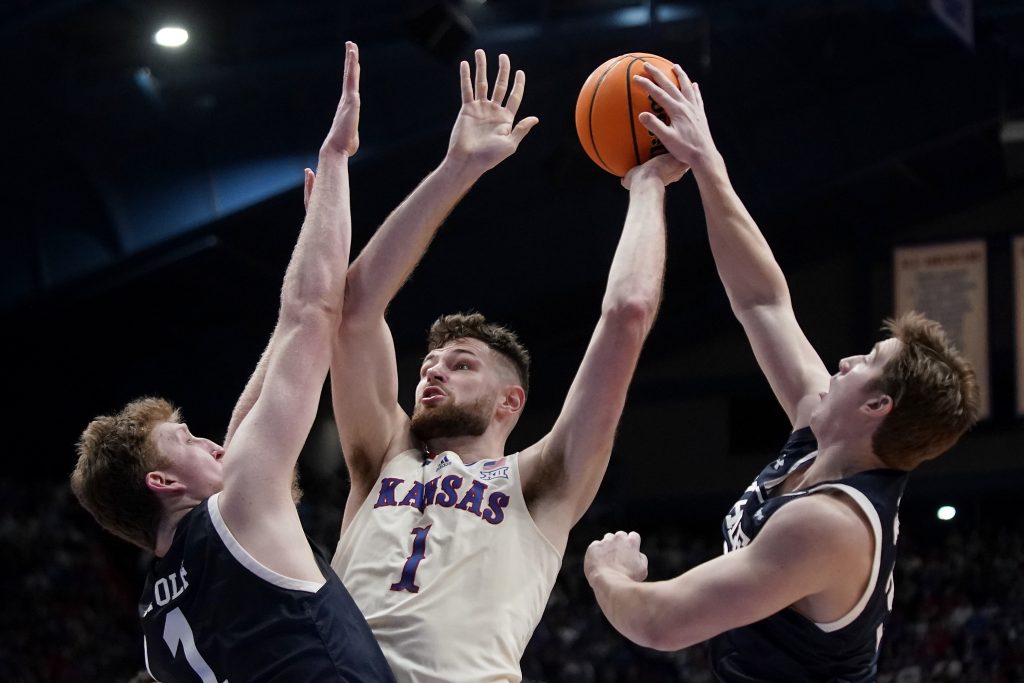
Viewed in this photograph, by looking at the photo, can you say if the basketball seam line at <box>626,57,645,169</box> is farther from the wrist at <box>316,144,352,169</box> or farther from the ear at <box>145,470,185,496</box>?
the ear at <box>145,470,185,496</box>

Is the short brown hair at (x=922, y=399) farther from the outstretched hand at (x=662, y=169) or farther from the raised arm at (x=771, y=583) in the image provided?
the outstretched hand at (x=662, y=169)

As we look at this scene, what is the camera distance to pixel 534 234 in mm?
14508

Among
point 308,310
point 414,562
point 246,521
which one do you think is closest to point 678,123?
point 308,310

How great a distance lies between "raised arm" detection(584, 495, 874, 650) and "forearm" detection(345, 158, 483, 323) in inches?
49.7

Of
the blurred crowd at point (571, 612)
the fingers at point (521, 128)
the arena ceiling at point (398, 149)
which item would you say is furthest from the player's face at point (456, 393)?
the blurred crowd at point (571, 612)

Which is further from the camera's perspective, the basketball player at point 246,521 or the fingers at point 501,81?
the fingers at point 501,81

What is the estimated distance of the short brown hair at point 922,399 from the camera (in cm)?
337

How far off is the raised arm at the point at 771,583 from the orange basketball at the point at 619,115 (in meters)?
1.39

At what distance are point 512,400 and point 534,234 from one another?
10268 mm

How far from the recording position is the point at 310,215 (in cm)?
390

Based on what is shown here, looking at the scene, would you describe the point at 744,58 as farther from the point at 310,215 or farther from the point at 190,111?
the point at 310,215

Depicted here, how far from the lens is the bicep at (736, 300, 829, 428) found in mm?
3947

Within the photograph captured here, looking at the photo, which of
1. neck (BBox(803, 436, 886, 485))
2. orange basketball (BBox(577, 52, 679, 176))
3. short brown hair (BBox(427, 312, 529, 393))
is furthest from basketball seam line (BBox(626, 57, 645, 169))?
neck (BBox(803, 436, 886, 485))

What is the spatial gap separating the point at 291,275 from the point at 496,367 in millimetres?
813
